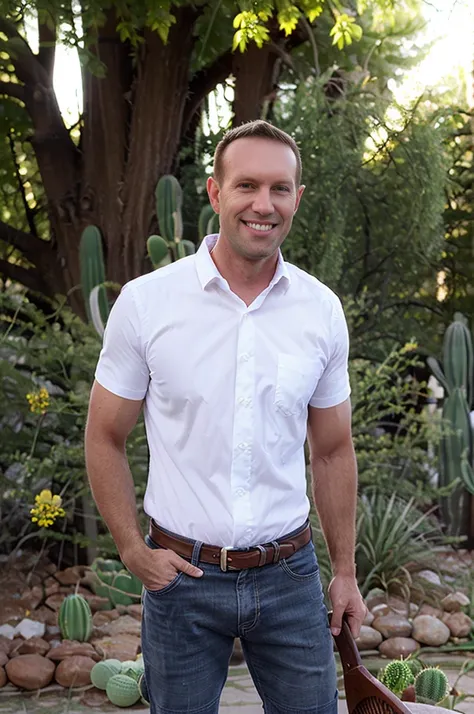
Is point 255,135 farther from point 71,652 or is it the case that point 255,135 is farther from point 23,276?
point 23,276

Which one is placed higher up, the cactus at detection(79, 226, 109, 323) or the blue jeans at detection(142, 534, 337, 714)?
the cactus at detection(79, 226, 109, 323)

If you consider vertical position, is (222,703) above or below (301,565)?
below

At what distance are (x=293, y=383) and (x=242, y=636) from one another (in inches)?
22.0

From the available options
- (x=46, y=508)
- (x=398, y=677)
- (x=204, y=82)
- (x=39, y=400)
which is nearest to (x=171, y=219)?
(x=39, y=400)

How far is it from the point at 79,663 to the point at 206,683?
1.94 meters

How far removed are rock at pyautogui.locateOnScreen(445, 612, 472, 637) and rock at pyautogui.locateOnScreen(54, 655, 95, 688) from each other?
5.57 feet

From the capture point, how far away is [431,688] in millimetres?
2908

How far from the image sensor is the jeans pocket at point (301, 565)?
1929 millimetres

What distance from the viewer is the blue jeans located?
1866 mm

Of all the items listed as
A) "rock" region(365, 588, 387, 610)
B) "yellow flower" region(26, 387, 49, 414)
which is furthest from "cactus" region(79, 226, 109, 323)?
"rock" region(365, 588, 387, 610)

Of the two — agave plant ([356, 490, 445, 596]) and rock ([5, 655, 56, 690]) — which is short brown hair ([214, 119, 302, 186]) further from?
agave plant ([356, 490, 445, 596])

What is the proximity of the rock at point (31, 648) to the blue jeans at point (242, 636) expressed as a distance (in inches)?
81.3

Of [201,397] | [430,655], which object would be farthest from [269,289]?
[430,655]

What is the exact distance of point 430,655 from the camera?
157 inches
